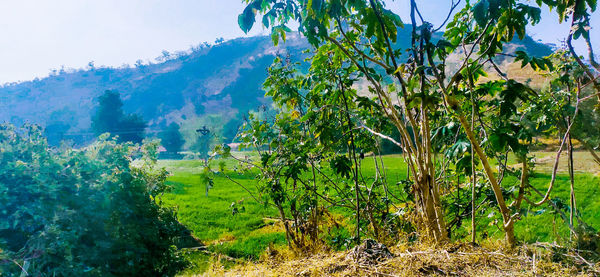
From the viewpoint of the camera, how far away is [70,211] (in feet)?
6.79

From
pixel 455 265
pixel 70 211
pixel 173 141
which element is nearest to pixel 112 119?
pixel 173 141

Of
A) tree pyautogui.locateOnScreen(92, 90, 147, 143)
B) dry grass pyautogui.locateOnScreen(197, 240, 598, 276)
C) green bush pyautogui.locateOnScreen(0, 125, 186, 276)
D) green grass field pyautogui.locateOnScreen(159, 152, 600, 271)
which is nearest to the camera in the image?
dry grass pyautogui.locateOnScreen(197, 240, 598, 276)

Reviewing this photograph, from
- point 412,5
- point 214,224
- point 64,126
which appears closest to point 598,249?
point 412,5

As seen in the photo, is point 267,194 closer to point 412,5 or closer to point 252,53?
point 412,5

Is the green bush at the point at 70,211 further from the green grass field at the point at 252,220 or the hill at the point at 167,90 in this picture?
the hill at the point at 167,90

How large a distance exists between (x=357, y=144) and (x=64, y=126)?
8484cm

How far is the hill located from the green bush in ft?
209

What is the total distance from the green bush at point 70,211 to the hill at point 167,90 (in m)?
63.9

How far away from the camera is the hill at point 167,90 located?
76375 millimetres

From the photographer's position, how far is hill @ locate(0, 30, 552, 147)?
251 ft

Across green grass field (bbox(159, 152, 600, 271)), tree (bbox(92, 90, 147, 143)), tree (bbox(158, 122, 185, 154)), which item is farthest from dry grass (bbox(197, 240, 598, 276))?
tree (bbox(92, 90, 147, 143))

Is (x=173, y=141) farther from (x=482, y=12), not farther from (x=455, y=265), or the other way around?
(x=482, y=12)

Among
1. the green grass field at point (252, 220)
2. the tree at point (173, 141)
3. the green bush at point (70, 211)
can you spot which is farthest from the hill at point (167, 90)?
the green bush at point (70, 211)

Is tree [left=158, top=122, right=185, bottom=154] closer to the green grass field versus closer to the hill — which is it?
the hill
